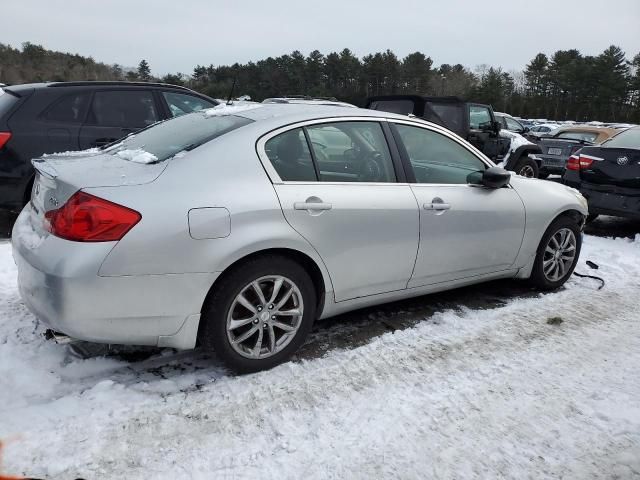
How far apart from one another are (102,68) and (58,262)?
60.6 metres

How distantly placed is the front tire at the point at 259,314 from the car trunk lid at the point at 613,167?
17.5 ft

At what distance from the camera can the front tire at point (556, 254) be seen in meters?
4.48

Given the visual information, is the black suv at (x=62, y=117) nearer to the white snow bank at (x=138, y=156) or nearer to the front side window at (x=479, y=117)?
the white snow bank at (x=138, y=156)

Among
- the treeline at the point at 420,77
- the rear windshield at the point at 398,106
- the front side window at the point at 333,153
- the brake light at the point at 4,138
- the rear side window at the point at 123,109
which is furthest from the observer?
the treeline at the point at 420,77

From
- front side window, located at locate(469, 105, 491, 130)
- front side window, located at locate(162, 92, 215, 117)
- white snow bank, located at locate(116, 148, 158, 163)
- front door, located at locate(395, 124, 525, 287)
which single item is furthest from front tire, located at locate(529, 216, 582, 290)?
front side window, located at locate(469, 105, 491, 130)

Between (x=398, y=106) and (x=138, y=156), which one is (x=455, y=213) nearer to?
(x=138, y=156)

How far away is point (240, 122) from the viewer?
318 cm

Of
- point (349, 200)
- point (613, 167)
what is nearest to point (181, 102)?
point (349, 200)

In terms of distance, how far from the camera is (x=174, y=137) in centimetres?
325

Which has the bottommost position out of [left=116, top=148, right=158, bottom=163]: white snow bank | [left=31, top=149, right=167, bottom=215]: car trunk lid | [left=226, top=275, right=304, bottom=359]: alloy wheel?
[left=226, top=275, right=304, bottom=359]: alloy wheel

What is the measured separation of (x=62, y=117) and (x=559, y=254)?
5.23m

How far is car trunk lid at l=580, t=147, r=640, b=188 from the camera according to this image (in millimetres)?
6516

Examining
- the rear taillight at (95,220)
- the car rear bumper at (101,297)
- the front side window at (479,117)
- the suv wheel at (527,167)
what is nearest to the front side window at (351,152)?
the car rear bumper at (101,297)

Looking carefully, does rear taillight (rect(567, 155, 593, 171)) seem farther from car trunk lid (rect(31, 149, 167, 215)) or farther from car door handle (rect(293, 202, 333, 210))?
car trunk lid (rect(31, 149, 167, 215))
